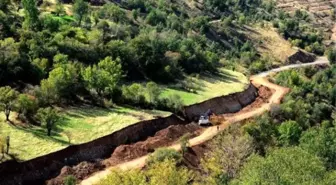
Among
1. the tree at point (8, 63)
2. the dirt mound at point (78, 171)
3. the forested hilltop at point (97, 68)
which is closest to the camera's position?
the dirt mound at point (78, 171)

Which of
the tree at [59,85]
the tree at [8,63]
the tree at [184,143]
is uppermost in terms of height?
the tree at [8,63]

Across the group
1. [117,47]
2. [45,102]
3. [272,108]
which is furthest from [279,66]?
[45,102]

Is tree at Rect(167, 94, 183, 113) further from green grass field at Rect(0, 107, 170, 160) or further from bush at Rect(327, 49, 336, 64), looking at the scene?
bush at Rect(327, 49, 336, 64)

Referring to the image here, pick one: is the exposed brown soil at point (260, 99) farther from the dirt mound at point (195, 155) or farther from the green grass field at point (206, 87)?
the dirt mound at point (195, 155)

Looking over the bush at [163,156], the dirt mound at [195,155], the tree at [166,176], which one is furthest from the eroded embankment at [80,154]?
the tree at [166,176]

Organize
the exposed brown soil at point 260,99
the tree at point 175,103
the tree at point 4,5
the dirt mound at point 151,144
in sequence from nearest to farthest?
the dirt mound at point 151,144 → the tree at point 175,103 → the exposed brown soil at point 260,99 → the tree at point 4,5
